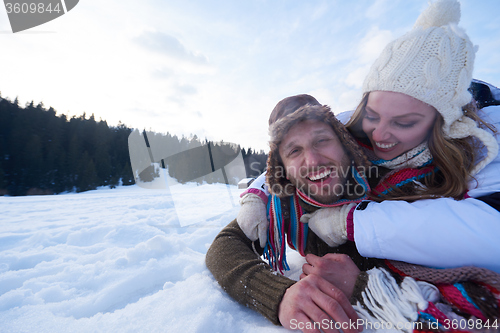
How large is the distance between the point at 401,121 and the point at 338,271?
1138 mm

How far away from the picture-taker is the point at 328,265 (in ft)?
3.85

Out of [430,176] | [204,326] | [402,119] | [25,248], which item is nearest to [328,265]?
[204,326]

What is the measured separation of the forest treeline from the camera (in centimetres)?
1723

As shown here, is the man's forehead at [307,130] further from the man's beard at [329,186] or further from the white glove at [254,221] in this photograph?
the white glove at [254,221]

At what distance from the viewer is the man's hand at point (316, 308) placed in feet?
2.92

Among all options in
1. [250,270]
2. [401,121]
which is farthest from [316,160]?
[250,270]

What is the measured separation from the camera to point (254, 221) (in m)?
1.69

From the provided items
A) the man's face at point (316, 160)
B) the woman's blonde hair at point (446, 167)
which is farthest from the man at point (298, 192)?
the woman's blonde hair at point (446, 167)

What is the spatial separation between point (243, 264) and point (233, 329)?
0.36 meters

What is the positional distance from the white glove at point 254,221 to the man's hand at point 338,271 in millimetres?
536

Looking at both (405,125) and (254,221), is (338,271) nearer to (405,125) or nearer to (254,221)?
(254,221)

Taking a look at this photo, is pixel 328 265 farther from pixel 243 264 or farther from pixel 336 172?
pixel 336 172

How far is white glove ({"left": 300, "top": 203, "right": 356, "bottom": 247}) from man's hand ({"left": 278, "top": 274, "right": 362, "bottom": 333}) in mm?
439

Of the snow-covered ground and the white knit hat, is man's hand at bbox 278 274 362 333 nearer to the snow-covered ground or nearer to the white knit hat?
the snow-covered ground
